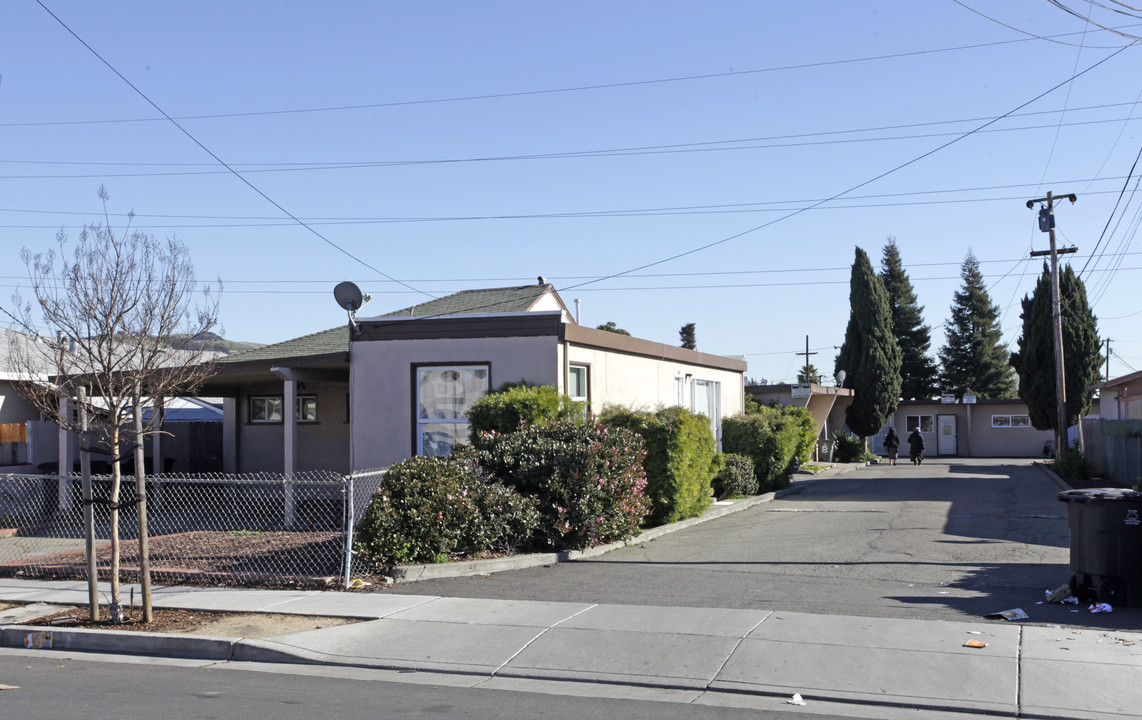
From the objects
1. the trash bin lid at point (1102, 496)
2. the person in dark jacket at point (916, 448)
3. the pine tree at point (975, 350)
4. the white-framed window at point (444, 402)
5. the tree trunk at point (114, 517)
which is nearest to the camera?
the tree trunk at point (114, 517)

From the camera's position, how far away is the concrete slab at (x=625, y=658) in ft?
23.1

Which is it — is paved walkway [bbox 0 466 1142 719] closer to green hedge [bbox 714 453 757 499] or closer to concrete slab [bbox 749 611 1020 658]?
concrete slab [bbox 749 611 1020 658]

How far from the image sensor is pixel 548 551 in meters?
12.2

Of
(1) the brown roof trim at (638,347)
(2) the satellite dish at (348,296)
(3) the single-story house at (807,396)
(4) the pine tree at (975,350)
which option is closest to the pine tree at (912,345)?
(4) the pine tree at (975,350)

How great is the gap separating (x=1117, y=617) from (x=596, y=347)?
9.37 meters

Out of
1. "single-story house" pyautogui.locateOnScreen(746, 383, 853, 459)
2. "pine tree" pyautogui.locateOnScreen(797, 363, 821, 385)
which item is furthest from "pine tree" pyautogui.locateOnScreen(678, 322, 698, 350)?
"single-story house" pyautogui.locateOnScreen(746, 383, 853, 459)

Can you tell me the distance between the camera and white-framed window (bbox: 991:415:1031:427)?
46.1 m

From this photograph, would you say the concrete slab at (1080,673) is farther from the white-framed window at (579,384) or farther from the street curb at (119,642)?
the white-framed window at (579,384)

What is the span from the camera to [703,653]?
748cm

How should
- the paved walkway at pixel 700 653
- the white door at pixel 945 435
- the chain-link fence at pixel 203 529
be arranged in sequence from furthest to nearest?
1. the white door at pixel 945 435
2. the chain-link fence at pixel 203 529
3. the paved walkway at pixel 700 653

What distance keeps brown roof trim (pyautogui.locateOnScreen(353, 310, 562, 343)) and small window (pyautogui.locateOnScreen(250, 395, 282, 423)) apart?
6.54 metres

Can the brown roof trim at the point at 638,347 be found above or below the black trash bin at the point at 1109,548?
above

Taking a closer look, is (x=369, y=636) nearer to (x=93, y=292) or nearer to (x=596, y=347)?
(x=93, y=292)

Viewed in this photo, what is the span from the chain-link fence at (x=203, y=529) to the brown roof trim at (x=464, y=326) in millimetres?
2406
